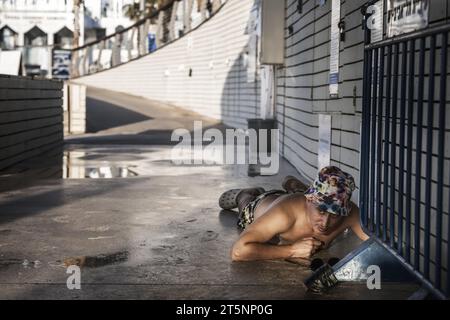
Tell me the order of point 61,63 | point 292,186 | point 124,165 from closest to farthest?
1. point 292,186
2. point 124,165
3. point 61,63

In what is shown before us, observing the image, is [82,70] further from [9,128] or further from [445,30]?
[445,30]

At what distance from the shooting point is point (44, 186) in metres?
9.05

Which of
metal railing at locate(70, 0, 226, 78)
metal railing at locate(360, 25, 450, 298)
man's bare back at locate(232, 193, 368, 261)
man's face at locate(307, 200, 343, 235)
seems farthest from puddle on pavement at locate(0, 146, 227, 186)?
metal railing at locate(70, 0, 226, 78)

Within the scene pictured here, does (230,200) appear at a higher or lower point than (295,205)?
lower

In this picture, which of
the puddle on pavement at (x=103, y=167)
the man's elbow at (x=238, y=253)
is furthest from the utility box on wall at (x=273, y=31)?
the man's elbow at (x=238, y=253)

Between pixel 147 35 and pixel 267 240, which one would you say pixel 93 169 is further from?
pixel 147 35

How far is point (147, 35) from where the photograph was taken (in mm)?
30641

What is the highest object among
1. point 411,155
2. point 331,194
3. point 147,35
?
point 147,35

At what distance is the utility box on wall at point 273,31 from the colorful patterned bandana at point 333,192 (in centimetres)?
883

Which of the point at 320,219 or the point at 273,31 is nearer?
the point at 320,219

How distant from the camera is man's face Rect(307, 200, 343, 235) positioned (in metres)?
4.59

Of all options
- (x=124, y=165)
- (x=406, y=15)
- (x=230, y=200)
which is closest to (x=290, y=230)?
(x=406, y=15)

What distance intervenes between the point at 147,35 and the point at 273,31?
17.9 meters

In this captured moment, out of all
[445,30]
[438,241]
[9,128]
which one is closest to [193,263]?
[438,241]
